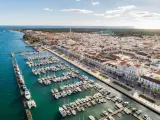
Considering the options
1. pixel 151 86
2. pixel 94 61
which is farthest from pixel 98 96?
pixel 94 61

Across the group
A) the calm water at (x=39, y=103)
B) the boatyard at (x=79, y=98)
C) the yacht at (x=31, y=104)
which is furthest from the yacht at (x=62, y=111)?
the yacht at (x=31, y=104)

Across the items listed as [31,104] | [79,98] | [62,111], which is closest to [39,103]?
[31,104]

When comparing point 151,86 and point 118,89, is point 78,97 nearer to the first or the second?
point 118,89

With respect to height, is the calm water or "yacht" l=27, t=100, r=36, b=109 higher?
"yacht" l=27, t=100, r=36, b=109

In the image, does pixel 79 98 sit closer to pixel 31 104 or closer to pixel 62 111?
pixel 62 111

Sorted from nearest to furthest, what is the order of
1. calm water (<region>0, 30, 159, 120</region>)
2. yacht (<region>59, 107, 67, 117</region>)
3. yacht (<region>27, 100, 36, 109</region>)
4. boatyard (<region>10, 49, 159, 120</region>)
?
yacht (<region>59, 107, 67, 117</region>), calm water (<region>0, 30, 159, 120</region>), boatyard (<region>10, 49, 159, 120</region>), yacht (<region>27, 100, 36, 109</region>)

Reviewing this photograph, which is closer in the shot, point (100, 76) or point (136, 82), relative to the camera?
point (136, 82)

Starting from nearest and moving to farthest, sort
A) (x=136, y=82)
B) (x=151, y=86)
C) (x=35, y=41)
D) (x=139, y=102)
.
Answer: (x=139, y=102) → (x=151, y=86) → (x=136, y=82) → (x=35, y=41)

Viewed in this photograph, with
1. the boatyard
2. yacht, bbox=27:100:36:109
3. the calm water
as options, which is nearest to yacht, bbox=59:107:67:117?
the boatyard

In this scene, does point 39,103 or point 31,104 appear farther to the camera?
point 39,103

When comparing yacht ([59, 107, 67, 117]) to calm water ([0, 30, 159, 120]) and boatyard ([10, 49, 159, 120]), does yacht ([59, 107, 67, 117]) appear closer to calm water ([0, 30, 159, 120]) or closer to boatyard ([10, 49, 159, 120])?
boatyard ([10, 49, 159, 120])

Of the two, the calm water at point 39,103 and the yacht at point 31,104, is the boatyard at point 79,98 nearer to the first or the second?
the calm water at point 39,103
